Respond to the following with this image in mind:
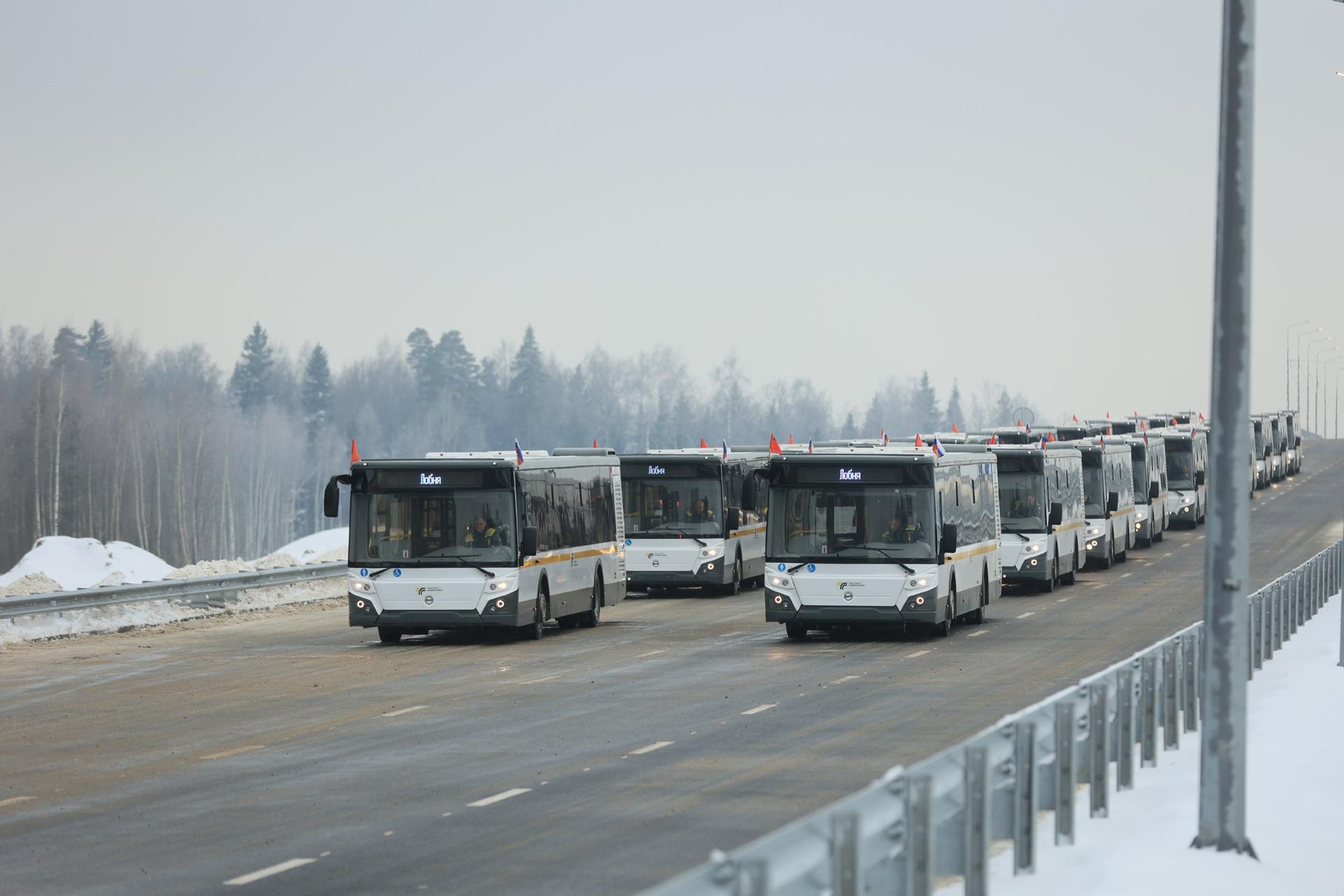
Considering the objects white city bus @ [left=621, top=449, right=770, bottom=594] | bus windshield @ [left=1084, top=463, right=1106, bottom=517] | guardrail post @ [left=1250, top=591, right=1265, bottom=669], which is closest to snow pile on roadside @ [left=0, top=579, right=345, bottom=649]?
white city bus @ [left=621, top=449, right=770, bottom=594]

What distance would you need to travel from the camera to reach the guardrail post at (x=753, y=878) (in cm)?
688

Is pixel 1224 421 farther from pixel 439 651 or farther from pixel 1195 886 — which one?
pixel 439 651

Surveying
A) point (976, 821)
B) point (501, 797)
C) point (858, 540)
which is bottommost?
point (501, 797)

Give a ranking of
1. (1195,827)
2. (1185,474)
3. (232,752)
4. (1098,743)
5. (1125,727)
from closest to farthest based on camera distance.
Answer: (1195,827), (1098,743), (1125,727), (232,752), (1185,474)

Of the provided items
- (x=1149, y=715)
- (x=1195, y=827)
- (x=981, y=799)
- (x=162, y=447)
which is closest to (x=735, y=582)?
(x=1149, y=715)

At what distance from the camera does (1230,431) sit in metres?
12.0

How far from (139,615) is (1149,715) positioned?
2467 cm

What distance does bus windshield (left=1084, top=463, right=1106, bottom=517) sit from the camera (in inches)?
2036

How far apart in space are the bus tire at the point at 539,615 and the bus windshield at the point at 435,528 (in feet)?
4.98

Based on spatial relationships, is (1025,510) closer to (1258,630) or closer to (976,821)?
(1258,630)

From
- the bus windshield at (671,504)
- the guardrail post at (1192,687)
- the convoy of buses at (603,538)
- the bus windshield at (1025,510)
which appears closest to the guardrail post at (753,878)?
the guardrail post at (1192,687)

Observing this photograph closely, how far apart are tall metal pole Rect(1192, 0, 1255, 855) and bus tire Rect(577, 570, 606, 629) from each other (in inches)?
954

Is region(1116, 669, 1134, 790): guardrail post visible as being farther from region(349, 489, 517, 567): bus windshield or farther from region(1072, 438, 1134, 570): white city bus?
region(1072, 438, 1134, 570): white city bus

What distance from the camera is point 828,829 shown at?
7.96 metres
